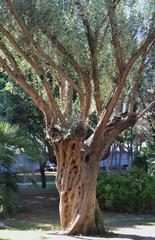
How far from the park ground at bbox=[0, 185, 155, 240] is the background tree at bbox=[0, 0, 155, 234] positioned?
4.14 feet

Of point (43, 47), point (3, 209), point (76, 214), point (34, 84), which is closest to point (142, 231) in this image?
point (76, 214)

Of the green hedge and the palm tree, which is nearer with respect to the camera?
the palm tree

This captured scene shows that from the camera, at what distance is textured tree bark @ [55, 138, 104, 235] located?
11.7 metres

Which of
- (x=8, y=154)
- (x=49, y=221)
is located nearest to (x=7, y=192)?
(x=8, y=154)

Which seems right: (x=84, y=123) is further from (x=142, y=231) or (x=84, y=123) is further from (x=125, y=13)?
(x=142, y=231)

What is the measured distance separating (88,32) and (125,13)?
1196 millimetres

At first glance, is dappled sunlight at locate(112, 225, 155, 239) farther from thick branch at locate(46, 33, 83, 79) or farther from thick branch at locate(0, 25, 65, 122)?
thick branch at locate(46, 33, 83, 79)

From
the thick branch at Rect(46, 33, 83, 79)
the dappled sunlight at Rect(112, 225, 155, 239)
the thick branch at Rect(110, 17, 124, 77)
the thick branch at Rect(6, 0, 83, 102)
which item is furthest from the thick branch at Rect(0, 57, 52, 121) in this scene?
the dappled sunlight at Rect(112, 225, 155, 239)

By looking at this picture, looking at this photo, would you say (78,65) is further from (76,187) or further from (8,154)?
(8,154)

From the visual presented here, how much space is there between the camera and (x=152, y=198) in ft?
63.2

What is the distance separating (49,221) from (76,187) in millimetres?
5564

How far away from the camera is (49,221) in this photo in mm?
16938

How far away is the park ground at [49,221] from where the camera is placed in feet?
42.3

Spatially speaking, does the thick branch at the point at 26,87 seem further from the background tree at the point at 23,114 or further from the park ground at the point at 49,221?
the background tree at the point at 23,114
